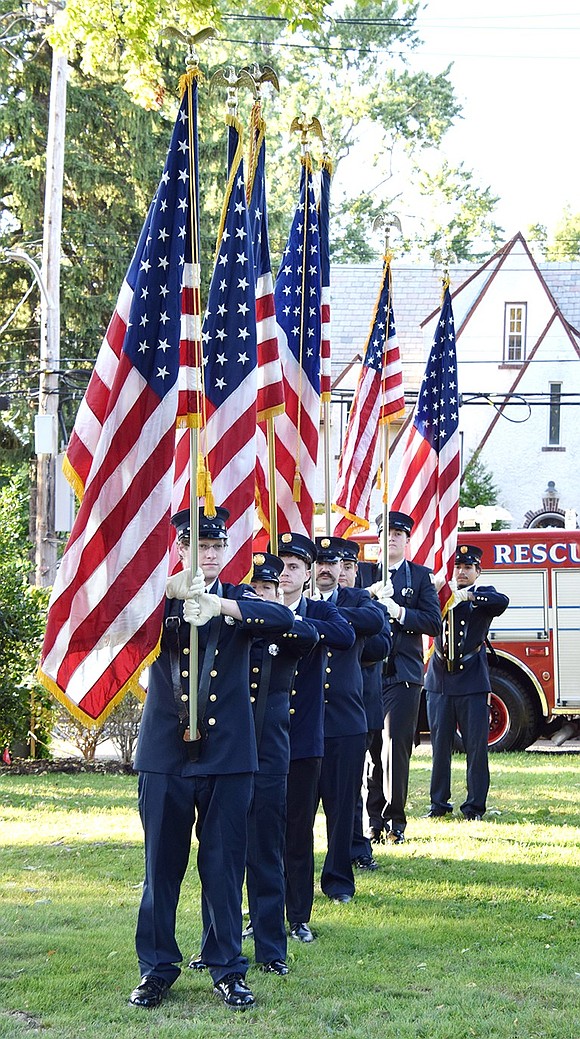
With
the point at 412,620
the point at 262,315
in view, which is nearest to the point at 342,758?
the point at 412,620

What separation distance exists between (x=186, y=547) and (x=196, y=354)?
99cm

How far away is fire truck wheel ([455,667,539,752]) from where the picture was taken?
1673 cm

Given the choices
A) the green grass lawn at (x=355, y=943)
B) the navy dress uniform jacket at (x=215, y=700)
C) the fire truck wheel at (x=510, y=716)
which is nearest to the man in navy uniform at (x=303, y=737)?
the green grass lawn at (x=355, y=943)

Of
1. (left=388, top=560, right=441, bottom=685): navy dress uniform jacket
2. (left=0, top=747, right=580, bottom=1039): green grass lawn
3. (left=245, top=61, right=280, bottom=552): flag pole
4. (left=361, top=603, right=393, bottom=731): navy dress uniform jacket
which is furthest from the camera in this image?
(left=388, top=560, right=441, bottom=685): navy dress uniform jacket

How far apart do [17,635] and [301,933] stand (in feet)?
25.3

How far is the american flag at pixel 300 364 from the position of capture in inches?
346

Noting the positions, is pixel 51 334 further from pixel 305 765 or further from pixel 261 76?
pixel 305 765

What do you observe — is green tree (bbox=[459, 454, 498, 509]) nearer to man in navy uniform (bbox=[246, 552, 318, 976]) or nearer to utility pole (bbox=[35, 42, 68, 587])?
utility pole (bbox=[35, 42, 68, 587])

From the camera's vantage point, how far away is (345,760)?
8.12m

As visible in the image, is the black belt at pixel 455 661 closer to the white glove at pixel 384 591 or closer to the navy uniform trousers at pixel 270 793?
the white glove at pixel 384 591

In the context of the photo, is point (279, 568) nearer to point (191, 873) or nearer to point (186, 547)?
point (186, 547)

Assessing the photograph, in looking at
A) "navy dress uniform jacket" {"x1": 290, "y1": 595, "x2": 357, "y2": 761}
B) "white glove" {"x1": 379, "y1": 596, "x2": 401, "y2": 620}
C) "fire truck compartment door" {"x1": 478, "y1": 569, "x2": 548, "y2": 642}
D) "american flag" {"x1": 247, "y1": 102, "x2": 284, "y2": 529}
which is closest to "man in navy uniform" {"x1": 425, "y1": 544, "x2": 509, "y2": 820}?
"white glove" {"x1": 379, "y1": 596, "x2": 401, "y2": 620}

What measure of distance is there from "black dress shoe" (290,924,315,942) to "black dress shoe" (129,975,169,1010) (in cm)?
131

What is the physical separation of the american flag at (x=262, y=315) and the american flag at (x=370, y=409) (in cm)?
193
